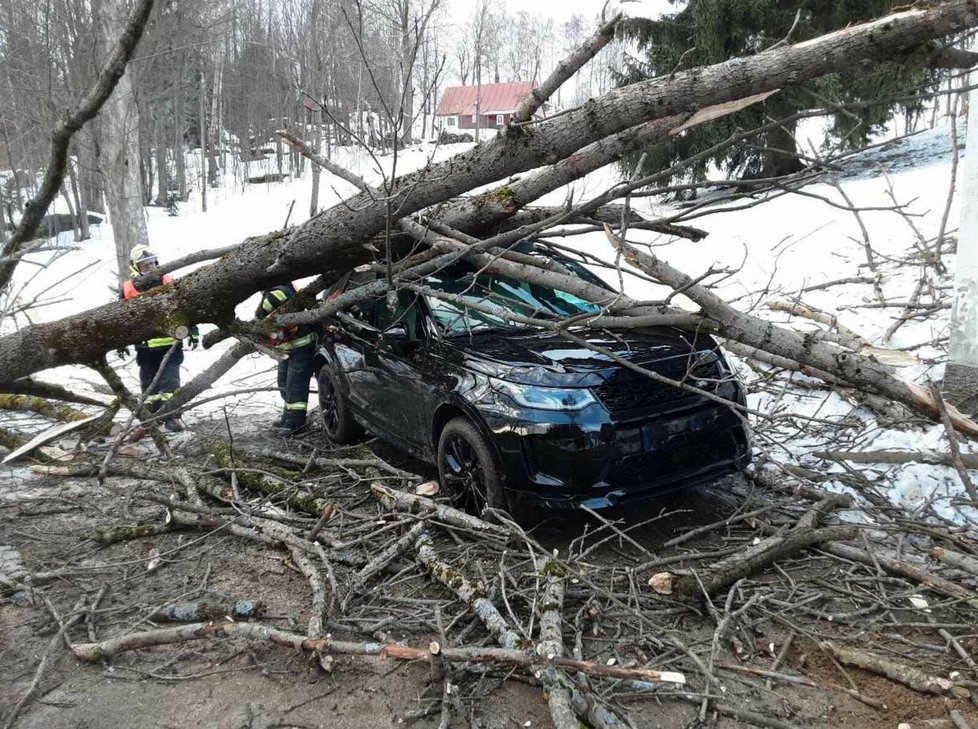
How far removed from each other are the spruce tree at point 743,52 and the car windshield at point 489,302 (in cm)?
968

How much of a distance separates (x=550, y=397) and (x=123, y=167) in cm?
1131

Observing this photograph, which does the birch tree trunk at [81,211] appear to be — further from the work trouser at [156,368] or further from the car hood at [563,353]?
the car hood at [563,353]

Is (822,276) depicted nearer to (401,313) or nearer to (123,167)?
(401,313)

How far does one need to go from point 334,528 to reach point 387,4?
149 inches

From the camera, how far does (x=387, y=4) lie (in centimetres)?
532

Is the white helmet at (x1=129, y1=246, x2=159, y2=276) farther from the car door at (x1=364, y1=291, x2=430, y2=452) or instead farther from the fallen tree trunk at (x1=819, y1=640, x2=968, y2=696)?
the fallen tree trunk at (x1=819, y1=640, x2=968, y2=696)

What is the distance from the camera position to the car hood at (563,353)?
4.27 metres

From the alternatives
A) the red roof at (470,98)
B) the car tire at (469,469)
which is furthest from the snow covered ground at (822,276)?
the red roof at (470,98)

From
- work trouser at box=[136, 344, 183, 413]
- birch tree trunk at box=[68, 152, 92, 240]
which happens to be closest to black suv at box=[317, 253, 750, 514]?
work trouser at box=[136, 344, 183, 413]

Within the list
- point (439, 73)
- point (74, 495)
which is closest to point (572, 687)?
point (439, 73)

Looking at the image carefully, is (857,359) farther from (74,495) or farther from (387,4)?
(74,495)

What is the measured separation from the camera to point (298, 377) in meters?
6.93

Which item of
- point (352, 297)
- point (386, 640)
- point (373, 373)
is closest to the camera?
point (386, 640)

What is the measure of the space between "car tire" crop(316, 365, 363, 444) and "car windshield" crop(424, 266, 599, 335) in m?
1.61
